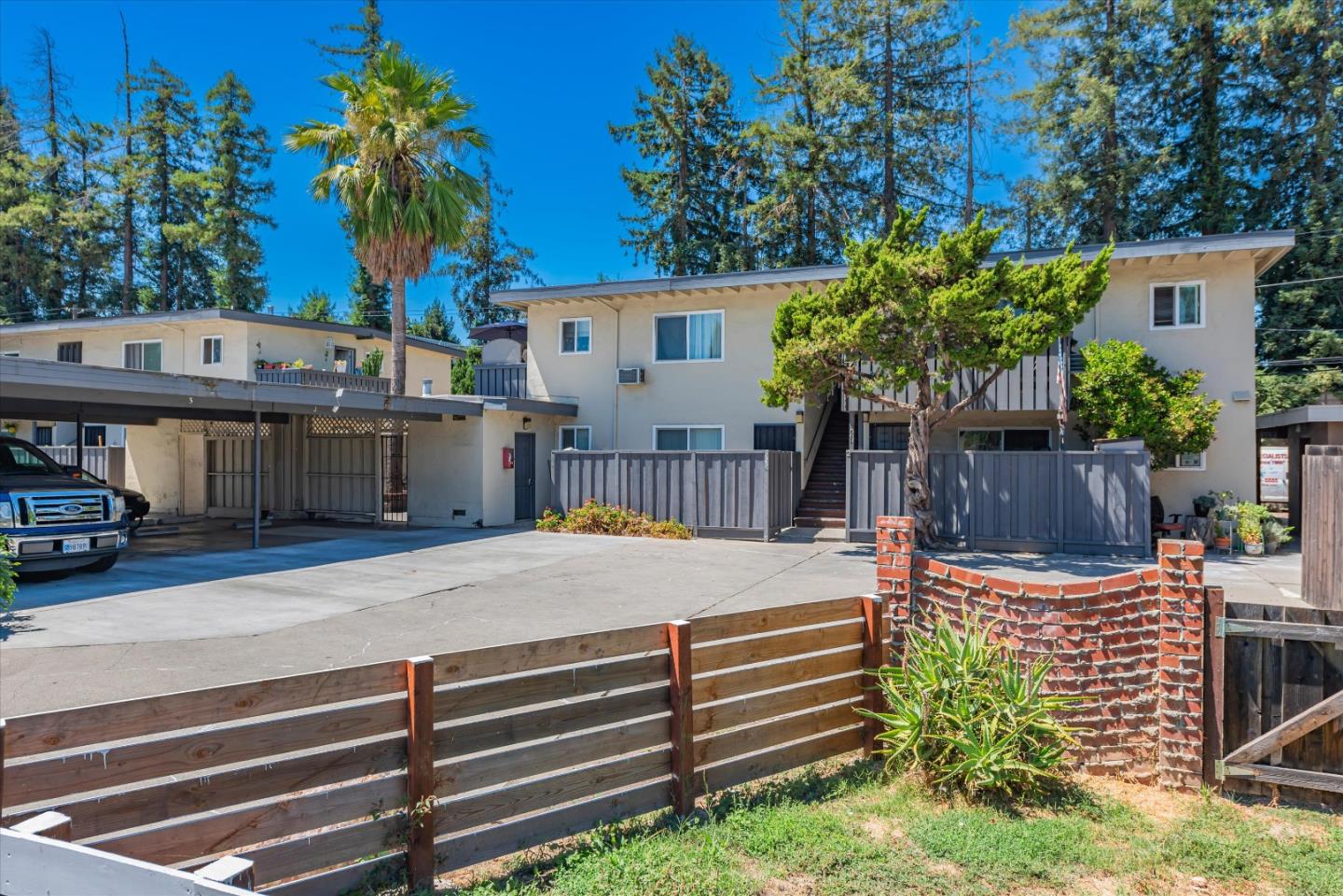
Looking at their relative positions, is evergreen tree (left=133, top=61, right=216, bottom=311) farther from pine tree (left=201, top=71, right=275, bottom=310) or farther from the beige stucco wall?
the beige stucco wall

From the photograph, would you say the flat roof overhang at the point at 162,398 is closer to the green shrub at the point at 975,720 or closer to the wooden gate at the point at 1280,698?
the green shrub at the point at 975,720

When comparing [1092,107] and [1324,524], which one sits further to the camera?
[1092,107]

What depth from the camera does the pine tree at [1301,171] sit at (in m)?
20.9

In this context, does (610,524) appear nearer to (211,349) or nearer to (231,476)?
(231,476)

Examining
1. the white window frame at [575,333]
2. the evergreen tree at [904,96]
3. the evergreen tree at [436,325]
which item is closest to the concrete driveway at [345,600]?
the white window frame at [575,333]

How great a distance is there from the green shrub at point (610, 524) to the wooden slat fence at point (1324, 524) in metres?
9.43

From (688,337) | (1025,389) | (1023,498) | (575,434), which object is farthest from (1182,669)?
(575,434)

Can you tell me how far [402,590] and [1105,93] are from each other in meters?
24.6

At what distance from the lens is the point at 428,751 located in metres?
A: 2.92

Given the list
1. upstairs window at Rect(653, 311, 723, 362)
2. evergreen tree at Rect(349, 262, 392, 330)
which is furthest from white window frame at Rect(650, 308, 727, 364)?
evergreen tree at Rect(349, 262, 392, 330)

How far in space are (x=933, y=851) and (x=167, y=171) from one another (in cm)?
3864

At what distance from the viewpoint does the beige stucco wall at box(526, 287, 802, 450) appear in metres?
16.9

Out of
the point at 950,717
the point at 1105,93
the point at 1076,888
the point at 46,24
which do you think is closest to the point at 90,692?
the point at 950,717

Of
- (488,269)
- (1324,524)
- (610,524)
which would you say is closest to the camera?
(1324,524)
